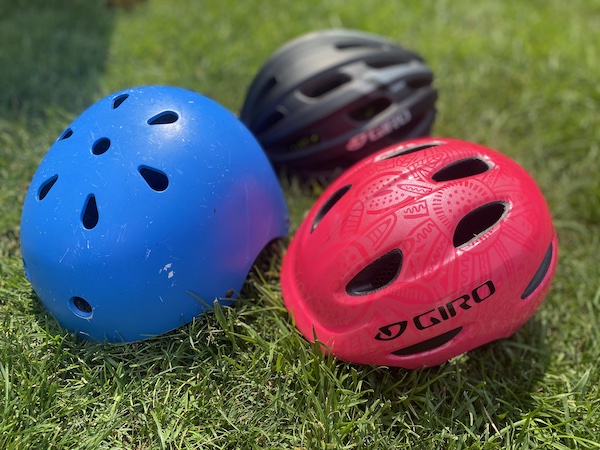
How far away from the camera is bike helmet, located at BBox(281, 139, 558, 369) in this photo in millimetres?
2094

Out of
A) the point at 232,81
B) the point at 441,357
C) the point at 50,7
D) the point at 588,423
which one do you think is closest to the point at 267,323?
the point at 441,357

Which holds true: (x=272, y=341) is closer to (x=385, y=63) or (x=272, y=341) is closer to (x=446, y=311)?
(x=446, y=311)

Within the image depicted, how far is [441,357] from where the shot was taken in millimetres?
2295

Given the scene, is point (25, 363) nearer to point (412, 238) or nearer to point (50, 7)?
point (412, 238)

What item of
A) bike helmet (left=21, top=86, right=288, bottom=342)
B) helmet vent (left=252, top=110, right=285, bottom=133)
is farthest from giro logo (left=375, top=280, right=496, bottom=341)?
helmet vent (left=252, top=110, right=285, bottom=133)

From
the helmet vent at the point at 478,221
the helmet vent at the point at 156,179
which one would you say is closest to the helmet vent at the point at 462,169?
the helmet vent at the point at 478,221

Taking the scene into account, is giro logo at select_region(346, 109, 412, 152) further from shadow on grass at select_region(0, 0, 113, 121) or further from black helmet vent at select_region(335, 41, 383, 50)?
shadow on grass at select_region(0, 0, 113, 121)

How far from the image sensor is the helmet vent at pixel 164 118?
2256mm

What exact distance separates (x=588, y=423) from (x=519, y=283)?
0.71 meters

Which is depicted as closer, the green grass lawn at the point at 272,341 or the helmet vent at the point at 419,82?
the green grass lawn at the point at 272,341

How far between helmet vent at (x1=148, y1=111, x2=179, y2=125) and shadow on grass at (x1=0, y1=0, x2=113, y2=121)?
1633mm

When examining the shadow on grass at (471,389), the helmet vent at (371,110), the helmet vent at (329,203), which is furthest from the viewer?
the helmet vent at (371,110)

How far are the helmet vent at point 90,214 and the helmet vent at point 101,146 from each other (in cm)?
19

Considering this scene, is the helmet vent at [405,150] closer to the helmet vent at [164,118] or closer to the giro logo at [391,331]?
the giro logo at [391,331]
